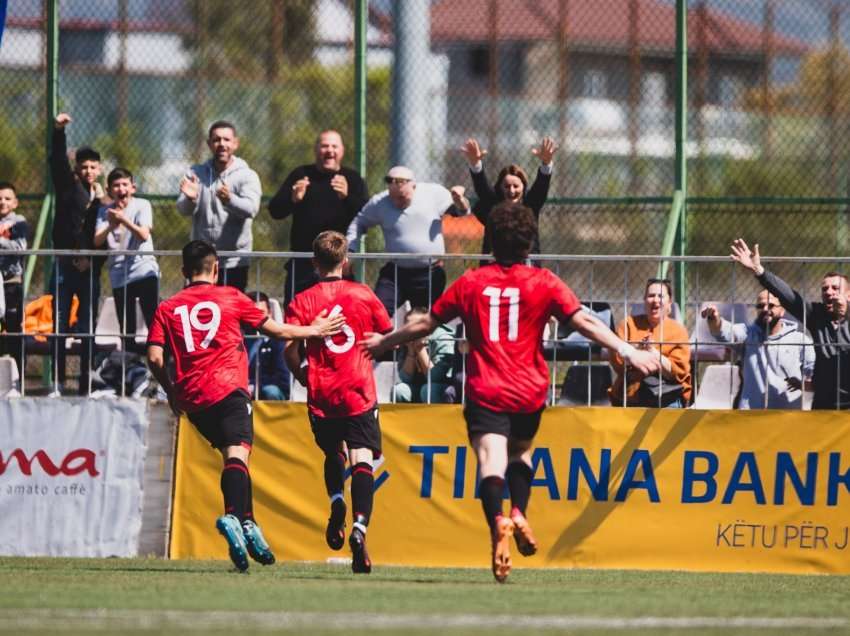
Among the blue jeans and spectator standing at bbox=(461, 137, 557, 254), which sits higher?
spectator standing at bbox=(461, 137, 557, 254)

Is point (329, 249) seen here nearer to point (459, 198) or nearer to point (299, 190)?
point (459, 198)

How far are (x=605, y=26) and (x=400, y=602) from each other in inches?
395

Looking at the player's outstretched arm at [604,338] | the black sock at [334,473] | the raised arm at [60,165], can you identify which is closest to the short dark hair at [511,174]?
the black sock at [334,473]

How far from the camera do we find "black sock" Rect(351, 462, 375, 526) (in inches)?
434

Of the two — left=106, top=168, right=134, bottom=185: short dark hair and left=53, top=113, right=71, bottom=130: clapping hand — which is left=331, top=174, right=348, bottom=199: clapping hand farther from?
left=53, top=113, right=71, bottom=130: clapping hand

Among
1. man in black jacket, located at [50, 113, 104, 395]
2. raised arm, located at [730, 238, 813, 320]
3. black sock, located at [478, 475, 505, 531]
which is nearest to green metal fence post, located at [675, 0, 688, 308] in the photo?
raised arm, located at [730, 238, 813, 320]

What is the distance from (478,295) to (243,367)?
1.93 m

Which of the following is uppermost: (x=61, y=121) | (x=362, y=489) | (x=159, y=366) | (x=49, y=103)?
(x=49, y=103)

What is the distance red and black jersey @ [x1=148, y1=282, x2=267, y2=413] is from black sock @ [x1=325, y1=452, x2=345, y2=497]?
819mm

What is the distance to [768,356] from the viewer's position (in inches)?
502

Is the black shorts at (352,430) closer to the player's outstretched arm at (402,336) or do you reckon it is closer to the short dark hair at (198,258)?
the player's outstretched arm at (402,336)

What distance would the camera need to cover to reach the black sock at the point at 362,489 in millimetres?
11031

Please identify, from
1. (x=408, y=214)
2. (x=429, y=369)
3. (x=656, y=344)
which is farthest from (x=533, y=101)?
(x=656, y=344)

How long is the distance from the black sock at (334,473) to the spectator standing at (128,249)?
254 cm
